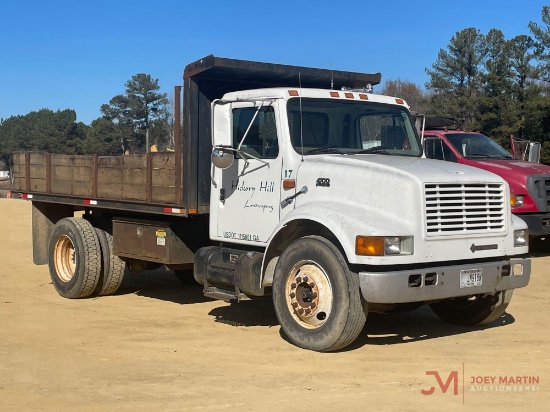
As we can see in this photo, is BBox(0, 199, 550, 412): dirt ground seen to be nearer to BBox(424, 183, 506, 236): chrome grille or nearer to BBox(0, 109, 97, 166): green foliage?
BBox(424, 183, 506, 236): chrome grille

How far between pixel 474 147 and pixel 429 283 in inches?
310

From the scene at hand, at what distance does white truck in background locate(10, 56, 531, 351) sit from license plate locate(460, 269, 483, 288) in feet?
0.03

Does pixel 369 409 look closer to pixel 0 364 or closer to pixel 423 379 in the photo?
pixel 423 379

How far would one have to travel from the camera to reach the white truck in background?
22.0 feet

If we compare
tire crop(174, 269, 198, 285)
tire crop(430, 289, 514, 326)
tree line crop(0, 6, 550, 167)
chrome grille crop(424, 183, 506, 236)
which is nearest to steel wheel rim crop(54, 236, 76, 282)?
tire crop(174, 269, 198, 285)

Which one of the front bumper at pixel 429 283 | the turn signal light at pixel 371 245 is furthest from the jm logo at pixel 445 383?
the turn signal light at pixel 371 245

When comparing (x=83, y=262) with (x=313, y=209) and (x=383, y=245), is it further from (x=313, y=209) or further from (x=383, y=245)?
(x=383, y=245)

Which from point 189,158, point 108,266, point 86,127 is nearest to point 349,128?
point 189,158

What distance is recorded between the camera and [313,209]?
7.05 meters

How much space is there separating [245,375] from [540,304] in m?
4.78

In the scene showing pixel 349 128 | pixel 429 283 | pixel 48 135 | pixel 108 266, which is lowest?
pixel 108 266

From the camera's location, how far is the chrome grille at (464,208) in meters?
6.74

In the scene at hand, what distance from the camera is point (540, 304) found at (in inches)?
377

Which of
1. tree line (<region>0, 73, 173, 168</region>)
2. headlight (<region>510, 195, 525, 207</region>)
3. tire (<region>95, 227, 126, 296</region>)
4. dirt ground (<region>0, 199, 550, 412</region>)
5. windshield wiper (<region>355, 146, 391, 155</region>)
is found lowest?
dirt ground (<region>0, 199, 550, 412</region>)
